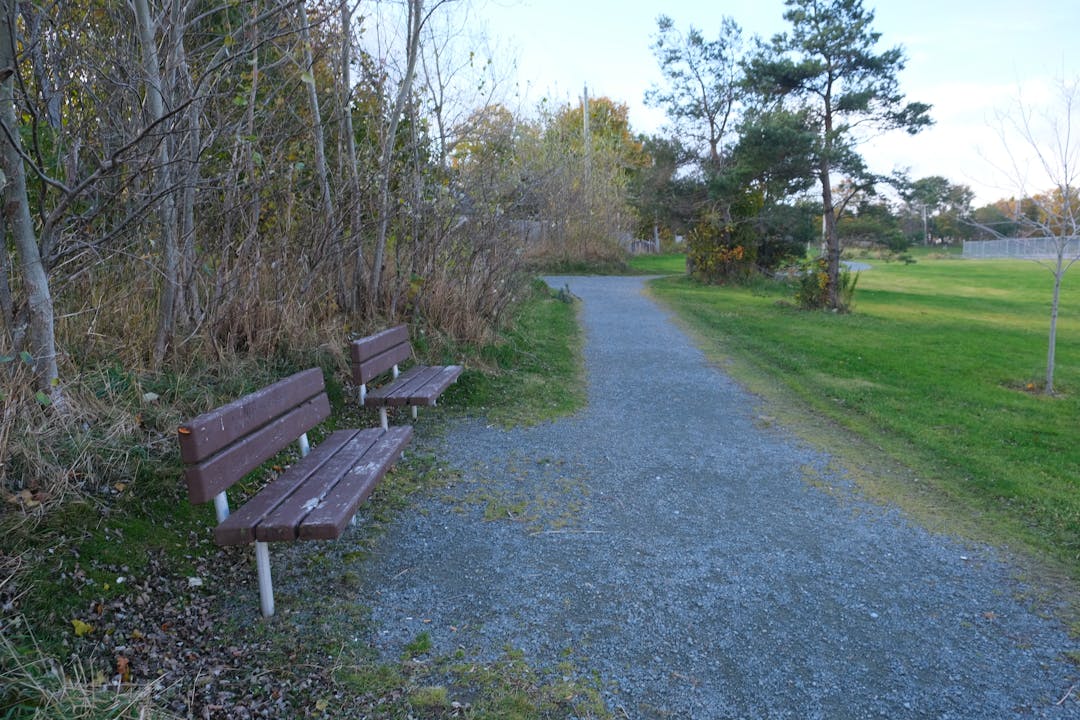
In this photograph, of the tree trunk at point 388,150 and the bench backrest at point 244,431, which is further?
the tree trunk at point 388,150

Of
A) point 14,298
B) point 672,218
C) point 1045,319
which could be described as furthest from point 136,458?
point 672,218

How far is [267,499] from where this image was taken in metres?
3.68

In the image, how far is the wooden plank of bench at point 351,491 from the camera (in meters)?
3.35

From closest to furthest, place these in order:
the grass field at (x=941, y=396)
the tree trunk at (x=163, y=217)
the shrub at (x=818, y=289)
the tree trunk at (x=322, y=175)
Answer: the tree trunk at (x=163, y=217), the grass field at (x=941, y=396), the tree trunk at (x=322, y=175), the shrub at (x=818, y=289)

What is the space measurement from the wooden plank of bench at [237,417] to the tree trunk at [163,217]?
4.39 ft

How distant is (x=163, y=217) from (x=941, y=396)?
25.9 ft

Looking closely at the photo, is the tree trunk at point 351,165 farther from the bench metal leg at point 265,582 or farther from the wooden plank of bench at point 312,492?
the bench metal leg at point 265,582

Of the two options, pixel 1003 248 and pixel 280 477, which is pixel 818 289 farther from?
pixel 1003 248

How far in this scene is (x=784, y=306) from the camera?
65.1 ft

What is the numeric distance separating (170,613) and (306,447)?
175cm

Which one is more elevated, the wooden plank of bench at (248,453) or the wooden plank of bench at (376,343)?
the wooden plank of bench at (376,343)

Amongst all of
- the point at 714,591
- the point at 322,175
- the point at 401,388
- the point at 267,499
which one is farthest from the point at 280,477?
the point at 322,175

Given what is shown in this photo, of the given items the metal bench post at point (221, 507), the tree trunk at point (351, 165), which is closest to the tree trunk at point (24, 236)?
the metal bench post at point (221, 507)

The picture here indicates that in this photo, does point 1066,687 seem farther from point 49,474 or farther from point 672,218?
point 672,218
